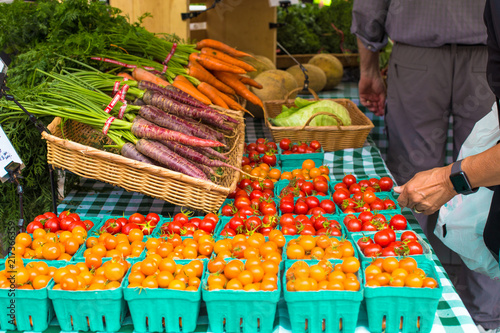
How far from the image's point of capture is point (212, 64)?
2.95 meters

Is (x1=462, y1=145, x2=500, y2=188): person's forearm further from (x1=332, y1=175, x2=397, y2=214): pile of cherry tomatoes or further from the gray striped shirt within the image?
the gray striped shirt

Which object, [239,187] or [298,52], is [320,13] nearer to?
[298,52]

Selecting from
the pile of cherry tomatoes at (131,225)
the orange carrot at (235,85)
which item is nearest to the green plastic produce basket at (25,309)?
the pile of cherry tomatoes at (131,225)

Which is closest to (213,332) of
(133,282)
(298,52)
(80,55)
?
(133,282)

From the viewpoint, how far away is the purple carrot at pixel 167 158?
1.92 metres

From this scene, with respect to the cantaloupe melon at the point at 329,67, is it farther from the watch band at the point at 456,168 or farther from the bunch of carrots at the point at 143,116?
the watch band at the point at 456,168

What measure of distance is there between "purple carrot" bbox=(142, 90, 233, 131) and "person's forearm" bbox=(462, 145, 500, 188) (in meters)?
1.20

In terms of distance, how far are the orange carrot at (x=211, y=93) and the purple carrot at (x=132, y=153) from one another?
0.88 m

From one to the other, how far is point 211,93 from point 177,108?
22.6 inches

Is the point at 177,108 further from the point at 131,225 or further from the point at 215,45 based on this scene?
the point at 215,45

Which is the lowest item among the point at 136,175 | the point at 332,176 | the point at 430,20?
the point at 332,176

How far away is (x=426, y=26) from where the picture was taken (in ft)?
8.42

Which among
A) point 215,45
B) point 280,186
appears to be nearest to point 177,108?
point 280,186

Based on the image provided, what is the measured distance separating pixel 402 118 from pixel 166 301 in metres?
2.07
